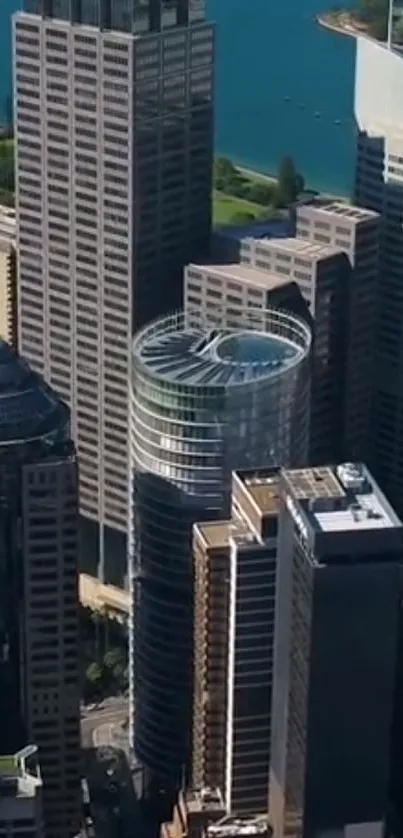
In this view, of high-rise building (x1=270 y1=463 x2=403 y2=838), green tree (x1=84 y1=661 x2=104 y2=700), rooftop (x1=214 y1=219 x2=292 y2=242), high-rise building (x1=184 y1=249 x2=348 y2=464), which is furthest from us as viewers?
rooftop (x1=214 y1=219 x2=292 y2=242)

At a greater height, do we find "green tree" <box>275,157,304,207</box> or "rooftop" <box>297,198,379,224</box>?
"rooftop" <box>297,198,379,224</box>

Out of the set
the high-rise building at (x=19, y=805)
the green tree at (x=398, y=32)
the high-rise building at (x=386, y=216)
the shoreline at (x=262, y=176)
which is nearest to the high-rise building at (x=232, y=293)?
the high-rise building at (x=386, y=216)

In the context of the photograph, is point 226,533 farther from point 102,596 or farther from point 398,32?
point 398,32

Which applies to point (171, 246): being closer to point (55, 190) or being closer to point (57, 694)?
point (55, 190)

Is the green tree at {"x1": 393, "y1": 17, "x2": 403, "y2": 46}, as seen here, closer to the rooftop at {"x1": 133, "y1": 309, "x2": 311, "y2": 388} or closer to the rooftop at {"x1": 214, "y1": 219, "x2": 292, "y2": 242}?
the rooftop at {"x1": 214, "y1": 219, "x2": 292, "y2": 242}

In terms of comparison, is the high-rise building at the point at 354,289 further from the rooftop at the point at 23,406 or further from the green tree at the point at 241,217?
the green tree at the point at 241,217

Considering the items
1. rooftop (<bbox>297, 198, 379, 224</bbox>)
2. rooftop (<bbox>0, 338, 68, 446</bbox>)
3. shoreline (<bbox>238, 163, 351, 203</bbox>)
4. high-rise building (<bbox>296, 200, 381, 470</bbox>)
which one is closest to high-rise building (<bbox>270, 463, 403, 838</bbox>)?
rooftop (<bbox>0, 338, 68, 446</bbox>)

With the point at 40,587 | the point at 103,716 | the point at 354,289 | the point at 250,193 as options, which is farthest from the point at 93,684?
the point at 250,193

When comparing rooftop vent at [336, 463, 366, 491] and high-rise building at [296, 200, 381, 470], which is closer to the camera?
rooftop vent at [336, 463, 366, 491]
